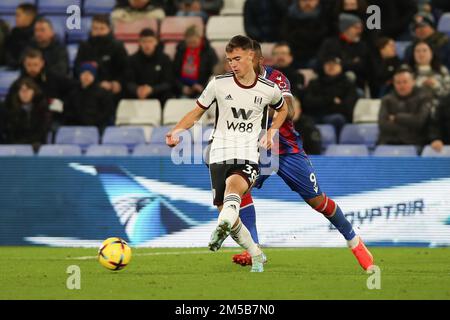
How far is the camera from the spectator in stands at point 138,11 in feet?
59.4

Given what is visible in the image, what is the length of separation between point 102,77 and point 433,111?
5532 mm

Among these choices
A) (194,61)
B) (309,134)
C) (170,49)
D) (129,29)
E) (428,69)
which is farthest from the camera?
(129,29)

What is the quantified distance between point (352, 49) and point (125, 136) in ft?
12.8

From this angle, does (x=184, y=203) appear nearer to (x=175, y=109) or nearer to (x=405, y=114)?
(x=175, y=109)

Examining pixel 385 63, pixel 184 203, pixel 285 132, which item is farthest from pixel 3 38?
pixel 285 132

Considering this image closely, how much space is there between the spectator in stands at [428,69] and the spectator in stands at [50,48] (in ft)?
19.0

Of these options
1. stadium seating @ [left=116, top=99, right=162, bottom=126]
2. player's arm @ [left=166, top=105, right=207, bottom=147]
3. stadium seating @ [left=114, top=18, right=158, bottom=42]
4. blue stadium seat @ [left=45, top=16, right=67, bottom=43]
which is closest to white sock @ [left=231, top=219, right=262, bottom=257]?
player's arm @ [left=166, top=105, right=207, bottom=147]

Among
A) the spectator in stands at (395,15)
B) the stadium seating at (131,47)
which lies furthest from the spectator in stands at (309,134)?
the stadium seating at (131,47)

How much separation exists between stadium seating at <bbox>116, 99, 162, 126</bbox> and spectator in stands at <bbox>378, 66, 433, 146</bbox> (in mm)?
3688

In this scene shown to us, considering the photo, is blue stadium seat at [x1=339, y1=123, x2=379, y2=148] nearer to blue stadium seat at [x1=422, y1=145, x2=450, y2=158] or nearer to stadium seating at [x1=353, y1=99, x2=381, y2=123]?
stadium seating at [x1=353, y1=99, x2=381, y2=123]

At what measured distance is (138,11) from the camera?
59.6ft

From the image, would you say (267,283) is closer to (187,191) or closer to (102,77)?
(187,191)

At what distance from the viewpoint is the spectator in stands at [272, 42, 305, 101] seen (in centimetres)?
1571

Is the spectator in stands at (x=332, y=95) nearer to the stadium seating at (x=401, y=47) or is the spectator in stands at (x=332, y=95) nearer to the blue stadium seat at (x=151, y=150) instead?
the stadium seating at (x=401, y=47)
